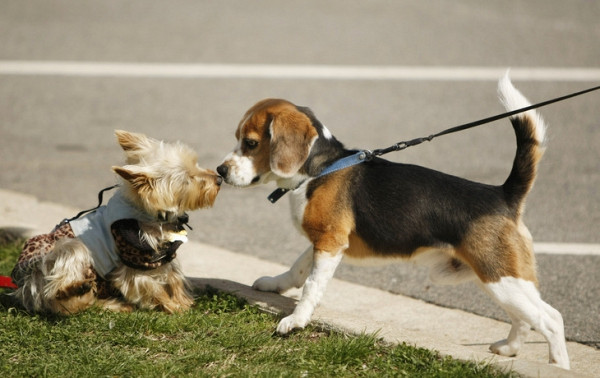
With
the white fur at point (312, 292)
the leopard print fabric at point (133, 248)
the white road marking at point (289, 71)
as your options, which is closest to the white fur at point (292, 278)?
the white fur at point (312, 292)

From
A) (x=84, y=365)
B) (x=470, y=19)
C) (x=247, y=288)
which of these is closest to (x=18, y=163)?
(x=247, y=288)

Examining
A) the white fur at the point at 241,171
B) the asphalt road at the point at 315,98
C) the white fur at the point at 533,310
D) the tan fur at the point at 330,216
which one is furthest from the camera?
the asphalt road at the point at 315,98

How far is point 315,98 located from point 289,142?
19.5 feet

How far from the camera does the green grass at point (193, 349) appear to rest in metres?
4.10

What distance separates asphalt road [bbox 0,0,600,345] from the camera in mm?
7082

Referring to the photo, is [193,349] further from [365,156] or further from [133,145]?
[365,156]

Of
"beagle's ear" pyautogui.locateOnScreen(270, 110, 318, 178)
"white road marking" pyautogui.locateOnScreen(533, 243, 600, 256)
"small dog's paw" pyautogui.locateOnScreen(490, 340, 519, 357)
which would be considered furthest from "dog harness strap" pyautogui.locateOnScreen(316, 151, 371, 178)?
"white road marking" pyautogui.locateOnScreen(533, 243, 600, 256)

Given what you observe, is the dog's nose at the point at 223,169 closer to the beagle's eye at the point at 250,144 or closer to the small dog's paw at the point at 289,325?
the beagle's eye at the point at 250,144

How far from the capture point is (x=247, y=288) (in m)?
5.32

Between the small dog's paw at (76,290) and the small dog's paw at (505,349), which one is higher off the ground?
the small dog's paw at (505,349)

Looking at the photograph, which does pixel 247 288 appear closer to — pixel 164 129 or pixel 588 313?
pixel 588 313

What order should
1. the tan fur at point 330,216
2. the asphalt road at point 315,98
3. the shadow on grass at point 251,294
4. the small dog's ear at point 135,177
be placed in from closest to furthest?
1. the small dog's ear at point 135,177
2. the tan fur at point 330,216
3. the shadow on grass at point 251,294
4. the asphalt road at point 315,98

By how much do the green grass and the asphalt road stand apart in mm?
1592

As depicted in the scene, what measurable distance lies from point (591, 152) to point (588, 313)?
12.9ft
